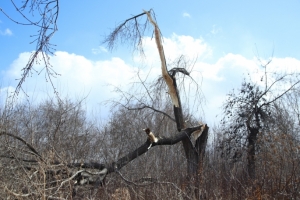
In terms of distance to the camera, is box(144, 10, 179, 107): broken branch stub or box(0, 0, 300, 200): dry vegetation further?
box(144, 10, 179, 107): broken branch stub

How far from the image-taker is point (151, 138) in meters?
10.0

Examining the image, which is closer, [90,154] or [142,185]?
[142,185]

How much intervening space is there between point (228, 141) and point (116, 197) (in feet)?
34.0

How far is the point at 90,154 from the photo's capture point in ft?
54.7

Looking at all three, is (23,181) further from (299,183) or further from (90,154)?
(90,154)

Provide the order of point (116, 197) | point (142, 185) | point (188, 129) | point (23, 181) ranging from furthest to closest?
1. point (188, 129)
2. point (142, 185)
3. point (116, 197)
4. point (23, 181)

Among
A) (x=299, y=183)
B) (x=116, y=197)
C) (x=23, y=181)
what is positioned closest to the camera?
(x=23, y=181)

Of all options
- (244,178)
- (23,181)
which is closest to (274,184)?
(244,178)

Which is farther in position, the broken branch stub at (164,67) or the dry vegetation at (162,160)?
the broken branch stub at (164,67)

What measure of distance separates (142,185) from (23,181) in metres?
3.48

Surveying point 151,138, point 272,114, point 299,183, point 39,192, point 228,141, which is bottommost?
point 39,192

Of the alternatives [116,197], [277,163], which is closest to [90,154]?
[116,197]

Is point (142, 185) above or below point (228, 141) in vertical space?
below

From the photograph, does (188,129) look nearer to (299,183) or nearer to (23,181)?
(299,183)
